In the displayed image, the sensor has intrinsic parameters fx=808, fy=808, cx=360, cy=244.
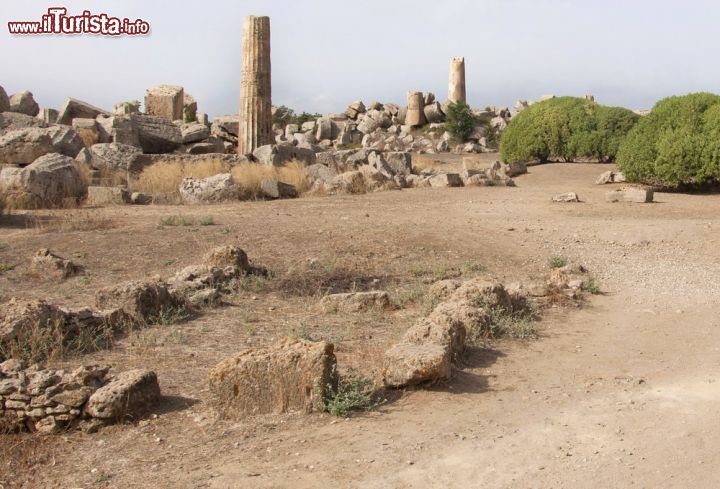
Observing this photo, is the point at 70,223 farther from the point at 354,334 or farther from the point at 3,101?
the point at 3,101

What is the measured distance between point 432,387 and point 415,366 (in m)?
0.22

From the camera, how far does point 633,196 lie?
14688mm

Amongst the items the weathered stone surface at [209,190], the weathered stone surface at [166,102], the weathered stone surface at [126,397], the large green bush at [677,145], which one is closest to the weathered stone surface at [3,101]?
the weathered stone surface at [166,102]

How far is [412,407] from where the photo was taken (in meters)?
5.13

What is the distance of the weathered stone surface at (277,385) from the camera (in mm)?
5023

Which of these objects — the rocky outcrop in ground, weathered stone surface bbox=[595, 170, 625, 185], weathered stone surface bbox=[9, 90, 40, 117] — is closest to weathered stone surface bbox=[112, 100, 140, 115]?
weathered stone surface bbox=[9, 90, 40, 117]

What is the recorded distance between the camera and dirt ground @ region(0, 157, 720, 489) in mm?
4270

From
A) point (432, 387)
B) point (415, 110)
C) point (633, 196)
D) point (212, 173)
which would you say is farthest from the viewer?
point (415, 110)

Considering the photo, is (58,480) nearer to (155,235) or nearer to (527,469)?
(527,469)

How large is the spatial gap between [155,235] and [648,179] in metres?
11.1

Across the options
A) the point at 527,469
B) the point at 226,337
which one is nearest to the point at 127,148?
the point at 226,337

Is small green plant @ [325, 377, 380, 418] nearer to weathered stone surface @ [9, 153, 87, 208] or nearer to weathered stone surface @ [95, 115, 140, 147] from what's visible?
weathered stone surface @ [9, 153, 87, 208]

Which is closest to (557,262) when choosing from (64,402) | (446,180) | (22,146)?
(64,402)

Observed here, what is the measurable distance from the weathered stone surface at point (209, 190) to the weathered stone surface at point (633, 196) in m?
6.99
